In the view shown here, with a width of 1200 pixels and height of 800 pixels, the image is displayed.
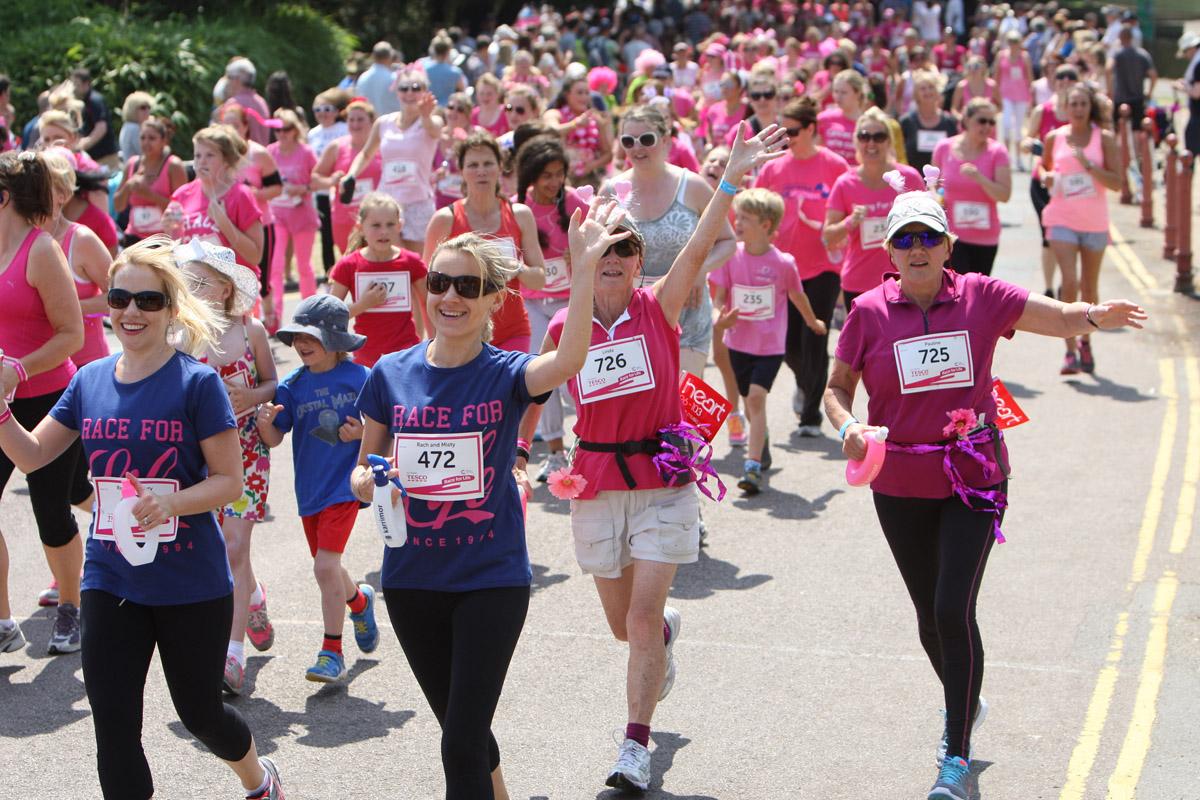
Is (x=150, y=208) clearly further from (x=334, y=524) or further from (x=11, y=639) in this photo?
(x=334, y=524)

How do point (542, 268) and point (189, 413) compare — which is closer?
point (189, 413)

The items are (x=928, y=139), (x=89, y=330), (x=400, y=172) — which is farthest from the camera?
(x=928, y=139)

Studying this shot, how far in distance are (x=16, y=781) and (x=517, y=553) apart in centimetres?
227

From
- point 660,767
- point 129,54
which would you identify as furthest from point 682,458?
point 129,54

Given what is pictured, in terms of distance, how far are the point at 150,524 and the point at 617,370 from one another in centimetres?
176

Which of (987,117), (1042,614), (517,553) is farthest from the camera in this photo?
(987,117)

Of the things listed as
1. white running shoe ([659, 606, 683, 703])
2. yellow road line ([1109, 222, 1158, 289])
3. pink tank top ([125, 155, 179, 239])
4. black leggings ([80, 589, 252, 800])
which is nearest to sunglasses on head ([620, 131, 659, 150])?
white running shoe ([659, 606, 683, 703])

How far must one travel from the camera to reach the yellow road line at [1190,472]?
8.59 m

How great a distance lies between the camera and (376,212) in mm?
8062

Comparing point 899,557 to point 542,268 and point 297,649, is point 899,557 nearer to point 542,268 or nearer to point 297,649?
point 297,649

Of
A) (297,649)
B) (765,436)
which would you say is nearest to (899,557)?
(297,649)

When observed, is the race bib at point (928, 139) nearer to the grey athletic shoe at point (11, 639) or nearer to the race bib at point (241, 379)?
the race bib at point (241, 379)

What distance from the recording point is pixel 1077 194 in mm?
12227

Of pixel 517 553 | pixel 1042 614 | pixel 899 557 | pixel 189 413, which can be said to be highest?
pixel 189 413
